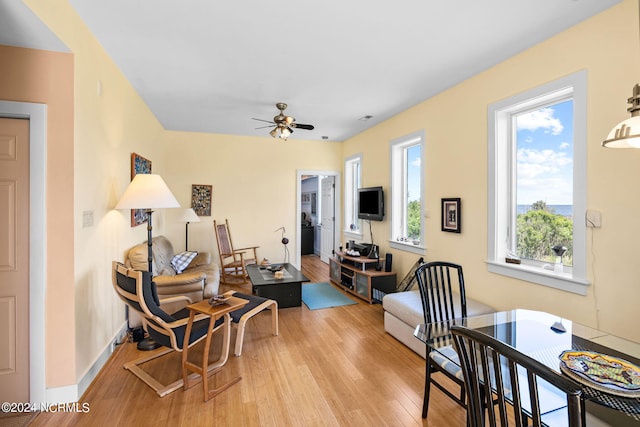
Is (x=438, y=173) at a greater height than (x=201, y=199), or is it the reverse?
(x=438, y=173)

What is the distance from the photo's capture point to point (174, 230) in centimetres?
549

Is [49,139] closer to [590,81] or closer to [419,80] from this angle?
[419,80]

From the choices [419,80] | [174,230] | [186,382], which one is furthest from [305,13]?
[174,230]

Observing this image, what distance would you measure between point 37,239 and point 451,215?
374 centimetres

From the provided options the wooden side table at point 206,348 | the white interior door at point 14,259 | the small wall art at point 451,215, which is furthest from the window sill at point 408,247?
the white interior door at point 14,259

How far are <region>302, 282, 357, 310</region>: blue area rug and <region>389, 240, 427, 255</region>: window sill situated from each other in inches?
42.1

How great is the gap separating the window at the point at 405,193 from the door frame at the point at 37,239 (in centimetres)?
385

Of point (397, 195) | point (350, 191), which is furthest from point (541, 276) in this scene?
point (350, 191)

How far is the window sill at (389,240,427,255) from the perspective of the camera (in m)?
3.95

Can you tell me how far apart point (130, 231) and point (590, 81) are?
4515 mm

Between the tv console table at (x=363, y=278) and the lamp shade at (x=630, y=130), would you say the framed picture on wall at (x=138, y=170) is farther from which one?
the lamp shade at (x=630, y=130)

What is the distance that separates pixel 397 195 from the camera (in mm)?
4641

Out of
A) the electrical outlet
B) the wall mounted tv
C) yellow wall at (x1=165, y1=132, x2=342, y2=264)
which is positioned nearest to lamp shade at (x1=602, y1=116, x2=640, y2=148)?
the electrical outlet

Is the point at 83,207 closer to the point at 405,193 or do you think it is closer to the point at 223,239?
the point at 223,239
